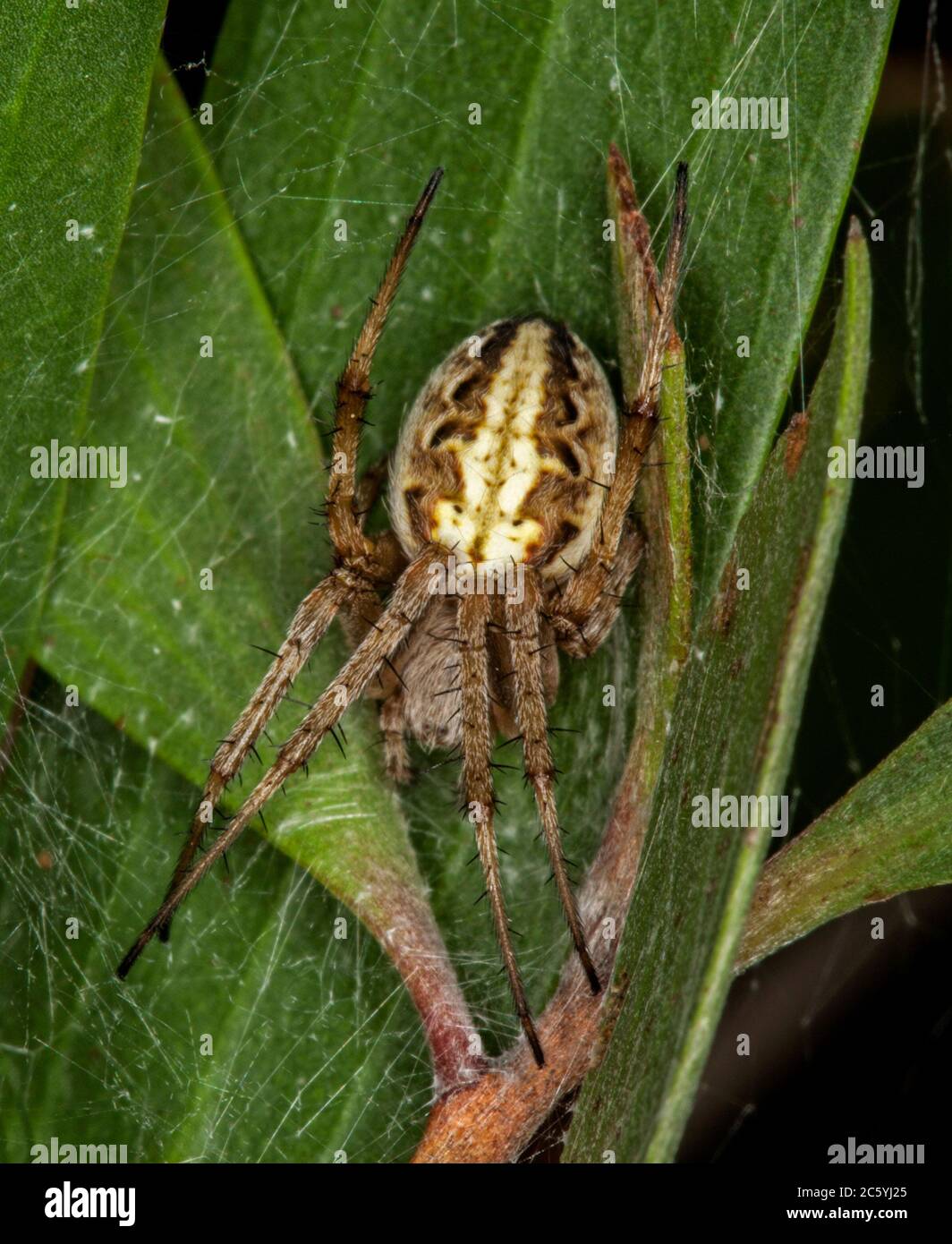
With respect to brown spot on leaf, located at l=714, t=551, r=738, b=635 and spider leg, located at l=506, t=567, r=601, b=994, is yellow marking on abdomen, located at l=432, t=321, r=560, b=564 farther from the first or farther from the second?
brown spot on leaf, located at l=714, t=551, r=738, b=635

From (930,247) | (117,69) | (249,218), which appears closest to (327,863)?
(249,218)

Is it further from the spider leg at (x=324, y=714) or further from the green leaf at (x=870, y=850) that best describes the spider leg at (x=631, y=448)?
the green leaf at (x=870, y=850)

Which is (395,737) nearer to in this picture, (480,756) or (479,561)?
(480,756)

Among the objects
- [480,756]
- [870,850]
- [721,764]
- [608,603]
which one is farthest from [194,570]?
[870,850]

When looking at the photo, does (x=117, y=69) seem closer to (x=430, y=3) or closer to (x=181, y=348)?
(x=181, y=348)

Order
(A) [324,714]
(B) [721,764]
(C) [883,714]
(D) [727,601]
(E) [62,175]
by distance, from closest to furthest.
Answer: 1. (B) [721,764]
2. (D) [727,601]
3. (E) [62,175]
4. (A) [324,714]
5. (C) [883,714]

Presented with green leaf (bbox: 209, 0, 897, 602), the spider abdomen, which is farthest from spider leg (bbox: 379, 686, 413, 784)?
green leaf (bbox: 209, 0, 897, 602)
